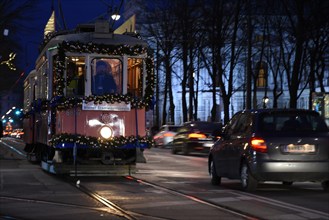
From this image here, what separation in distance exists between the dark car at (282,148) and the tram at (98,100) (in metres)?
3.85

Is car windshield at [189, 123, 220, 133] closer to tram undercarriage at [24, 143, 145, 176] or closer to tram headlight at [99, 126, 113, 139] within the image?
tram undercarriage at [24, 143, 145, 176]

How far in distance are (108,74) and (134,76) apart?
2.36 ft

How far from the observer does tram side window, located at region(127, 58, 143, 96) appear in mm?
17109

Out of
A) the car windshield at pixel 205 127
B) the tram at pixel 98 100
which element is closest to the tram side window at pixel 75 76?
the tram at pixel 98 100

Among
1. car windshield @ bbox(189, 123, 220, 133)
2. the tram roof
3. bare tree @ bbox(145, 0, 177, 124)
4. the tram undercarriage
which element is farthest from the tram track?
bare tree @ bbox(145, 0, 177, 124)

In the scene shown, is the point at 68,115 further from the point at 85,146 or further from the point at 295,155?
the point at 295,155

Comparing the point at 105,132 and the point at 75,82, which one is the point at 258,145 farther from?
the point at 75,82

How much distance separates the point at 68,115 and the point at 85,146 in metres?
0.90

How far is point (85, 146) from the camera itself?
1650 centimetres

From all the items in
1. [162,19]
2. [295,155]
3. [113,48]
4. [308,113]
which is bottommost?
[295,155]

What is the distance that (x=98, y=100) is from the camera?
16.6m

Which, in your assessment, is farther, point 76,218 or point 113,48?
point 113,48

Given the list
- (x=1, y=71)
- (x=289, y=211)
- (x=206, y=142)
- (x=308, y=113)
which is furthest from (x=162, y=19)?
(x=289, y=211)

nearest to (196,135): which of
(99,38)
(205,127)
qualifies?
(205,127)
